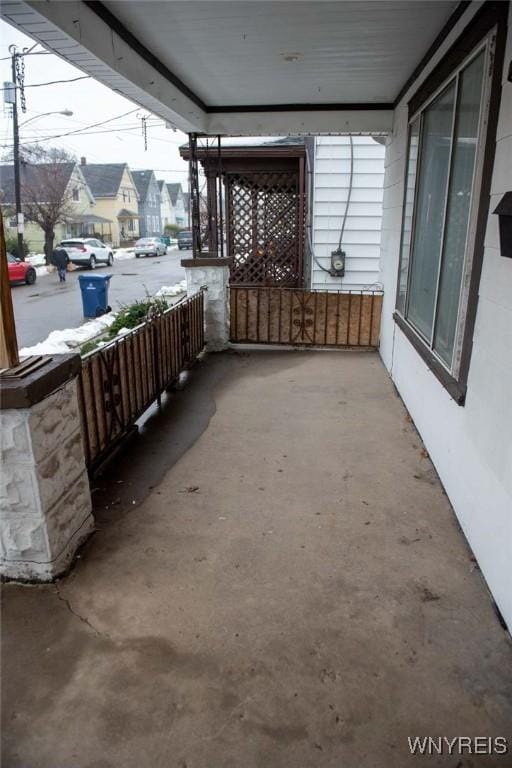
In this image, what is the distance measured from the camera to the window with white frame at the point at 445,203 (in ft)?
10.2

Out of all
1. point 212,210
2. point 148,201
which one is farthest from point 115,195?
point 212,210

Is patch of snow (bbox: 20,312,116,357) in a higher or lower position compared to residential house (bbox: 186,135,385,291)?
lower

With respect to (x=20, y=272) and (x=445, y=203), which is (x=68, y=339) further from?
(x=20, y=272)

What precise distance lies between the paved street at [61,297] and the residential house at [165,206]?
1765 inches

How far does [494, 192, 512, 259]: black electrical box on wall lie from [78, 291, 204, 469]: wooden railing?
253cm

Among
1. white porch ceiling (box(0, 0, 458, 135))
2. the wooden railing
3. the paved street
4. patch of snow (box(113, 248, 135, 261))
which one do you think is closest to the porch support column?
white porch ceiling (box(0, 0, 458, 135))

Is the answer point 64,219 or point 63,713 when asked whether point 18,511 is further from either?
point 64,219

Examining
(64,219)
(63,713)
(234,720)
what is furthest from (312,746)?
(64,219)

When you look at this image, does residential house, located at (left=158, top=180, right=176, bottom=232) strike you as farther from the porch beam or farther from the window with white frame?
the window with white frame

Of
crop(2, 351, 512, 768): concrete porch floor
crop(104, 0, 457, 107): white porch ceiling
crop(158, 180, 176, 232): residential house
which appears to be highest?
crop(158, 180, 176, 232): residential house

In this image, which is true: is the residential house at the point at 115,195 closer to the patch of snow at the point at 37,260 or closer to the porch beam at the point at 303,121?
the patch of snow at the point at 37,260

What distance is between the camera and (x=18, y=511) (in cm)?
241

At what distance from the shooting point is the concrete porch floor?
1793 mm

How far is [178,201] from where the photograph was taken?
255ft
